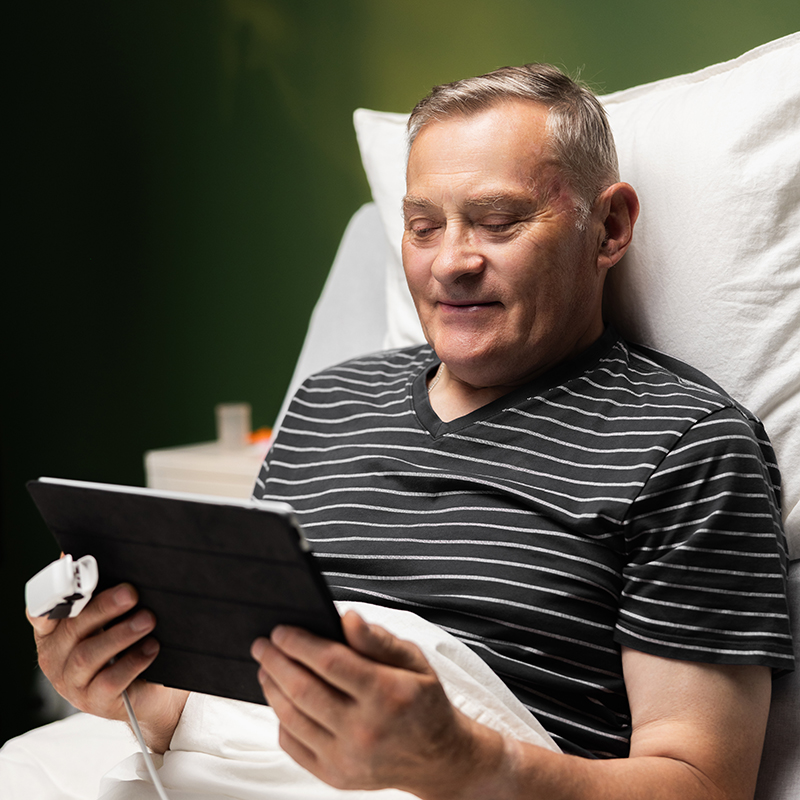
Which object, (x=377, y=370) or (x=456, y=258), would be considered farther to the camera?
(x=377, y=370)

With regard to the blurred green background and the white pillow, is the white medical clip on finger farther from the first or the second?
the blurred green background

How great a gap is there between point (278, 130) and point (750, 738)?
6.73 feet

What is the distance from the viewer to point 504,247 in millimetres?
979

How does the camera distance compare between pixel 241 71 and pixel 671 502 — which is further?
pixel 241 71

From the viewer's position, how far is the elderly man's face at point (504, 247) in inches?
38.4

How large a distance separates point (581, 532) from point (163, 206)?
6.83 ft

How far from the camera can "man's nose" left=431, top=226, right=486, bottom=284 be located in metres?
0.98

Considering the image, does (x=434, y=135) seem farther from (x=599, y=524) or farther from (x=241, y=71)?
(x=241, y=71)

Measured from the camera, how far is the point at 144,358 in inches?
104

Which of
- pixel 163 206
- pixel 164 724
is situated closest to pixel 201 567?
pixel 164 724

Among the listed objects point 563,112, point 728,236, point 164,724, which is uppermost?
point 563,112

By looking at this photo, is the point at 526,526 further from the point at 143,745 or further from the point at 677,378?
the point at 143,745

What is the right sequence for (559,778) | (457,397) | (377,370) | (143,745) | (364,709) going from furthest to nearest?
(377,370), (457,397), (143,745), (559,778), (364,709)

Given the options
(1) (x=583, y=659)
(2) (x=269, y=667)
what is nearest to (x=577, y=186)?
(1) (x=583, y=659)
